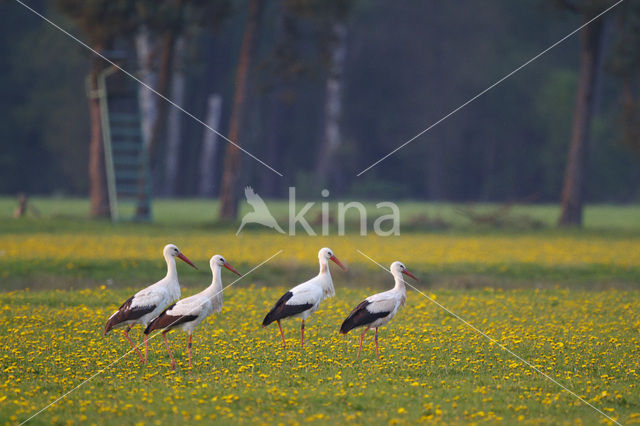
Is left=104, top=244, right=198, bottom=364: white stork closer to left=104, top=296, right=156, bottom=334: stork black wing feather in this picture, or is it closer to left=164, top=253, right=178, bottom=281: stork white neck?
left=104, top=296, right=156, bottom=334: stork black wing feather

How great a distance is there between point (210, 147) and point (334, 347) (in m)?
58.7

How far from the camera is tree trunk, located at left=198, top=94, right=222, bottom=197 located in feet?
236

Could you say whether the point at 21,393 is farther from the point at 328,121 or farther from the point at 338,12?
the point at 328,121

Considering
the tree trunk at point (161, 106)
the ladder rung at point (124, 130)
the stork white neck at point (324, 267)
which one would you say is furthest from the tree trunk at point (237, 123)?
the stork white neck at point (324, 267)

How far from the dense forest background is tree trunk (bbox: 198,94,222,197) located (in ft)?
1.39

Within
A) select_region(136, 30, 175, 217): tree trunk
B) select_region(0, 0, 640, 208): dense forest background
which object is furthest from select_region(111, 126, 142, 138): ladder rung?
select_region(0, 0, 640, 208): dense forest background

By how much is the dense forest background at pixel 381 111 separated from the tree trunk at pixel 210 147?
1.39 feet

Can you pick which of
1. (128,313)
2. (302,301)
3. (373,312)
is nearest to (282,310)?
(302,301)

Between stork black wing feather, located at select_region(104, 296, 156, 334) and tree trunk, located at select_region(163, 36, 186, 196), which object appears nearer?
stork black wing feather, located at select_region(104, 296, 156, 334)

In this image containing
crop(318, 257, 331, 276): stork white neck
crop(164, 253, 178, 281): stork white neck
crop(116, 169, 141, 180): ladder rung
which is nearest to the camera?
crop(164, 253, 178, 281): stork white neck

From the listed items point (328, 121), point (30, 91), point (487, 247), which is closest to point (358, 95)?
point (328, 121)

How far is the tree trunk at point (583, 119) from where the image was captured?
40.1 meters

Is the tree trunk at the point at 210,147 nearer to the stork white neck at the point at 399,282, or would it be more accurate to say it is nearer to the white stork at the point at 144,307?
the stork white neck at the point at 399,282

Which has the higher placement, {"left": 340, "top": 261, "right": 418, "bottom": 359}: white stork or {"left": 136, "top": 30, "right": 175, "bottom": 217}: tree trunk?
{"left": 136, "top": 30, "right": 175, "bottom": 217}: tree trunk
